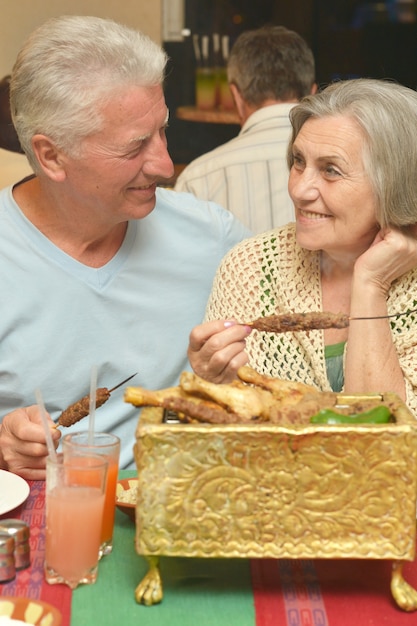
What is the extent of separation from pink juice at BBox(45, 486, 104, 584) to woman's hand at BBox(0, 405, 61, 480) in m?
0.39

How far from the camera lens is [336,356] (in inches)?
95.3

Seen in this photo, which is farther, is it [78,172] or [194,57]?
[194,57]

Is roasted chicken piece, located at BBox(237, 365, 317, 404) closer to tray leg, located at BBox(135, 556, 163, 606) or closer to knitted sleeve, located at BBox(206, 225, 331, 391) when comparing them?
tray leg, located at BBox(135, 556, 163, 606)

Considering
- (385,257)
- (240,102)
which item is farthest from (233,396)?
(240,102)

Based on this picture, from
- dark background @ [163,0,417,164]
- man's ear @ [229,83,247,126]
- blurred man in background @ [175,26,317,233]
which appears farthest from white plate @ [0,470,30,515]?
dark background @ [163,0,417,164]

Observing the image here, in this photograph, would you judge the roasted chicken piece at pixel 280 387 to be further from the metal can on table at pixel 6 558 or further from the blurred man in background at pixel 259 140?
the blurred man in background at pixel 259 140

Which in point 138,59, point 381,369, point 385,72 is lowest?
point 385,72

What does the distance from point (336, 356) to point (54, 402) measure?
75cm

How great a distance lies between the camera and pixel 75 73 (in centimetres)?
226

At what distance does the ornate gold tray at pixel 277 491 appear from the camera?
1494 mm

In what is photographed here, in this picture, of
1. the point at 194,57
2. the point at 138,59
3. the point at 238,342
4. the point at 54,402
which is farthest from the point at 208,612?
the point at 194,57

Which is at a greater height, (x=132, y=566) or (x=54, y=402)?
(x=132, y=566)

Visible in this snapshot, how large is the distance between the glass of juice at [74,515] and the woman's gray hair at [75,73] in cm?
99

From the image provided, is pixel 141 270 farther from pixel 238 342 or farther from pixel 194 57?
pixel 194 57
